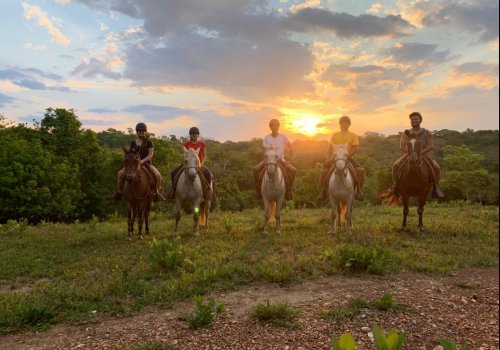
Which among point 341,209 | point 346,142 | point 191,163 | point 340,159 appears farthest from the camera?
point 341,209

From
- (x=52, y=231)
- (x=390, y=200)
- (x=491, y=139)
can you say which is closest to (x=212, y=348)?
(x=390, y=200)

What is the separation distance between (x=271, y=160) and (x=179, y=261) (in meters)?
4.35

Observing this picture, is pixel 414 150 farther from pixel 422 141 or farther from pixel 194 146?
pixel 194 146

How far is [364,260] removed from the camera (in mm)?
7578

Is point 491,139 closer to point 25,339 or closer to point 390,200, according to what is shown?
point 390,200

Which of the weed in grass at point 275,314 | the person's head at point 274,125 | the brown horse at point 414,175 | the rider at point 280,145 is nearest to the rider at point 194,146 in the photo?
the rider at point 280,145

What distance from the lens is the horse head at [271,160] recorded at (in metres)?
10.8

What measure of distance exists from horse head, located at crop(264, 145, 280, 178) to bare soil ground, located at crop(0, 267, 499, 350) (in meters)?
4.40

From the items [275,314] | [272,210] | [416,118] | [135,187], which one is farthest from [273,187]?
[275,314]

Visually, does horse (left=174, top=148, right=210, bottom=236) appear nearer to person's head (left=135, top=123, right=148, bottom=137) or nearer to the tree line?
person's head (left=135, top=123, right=148, bottom=137)

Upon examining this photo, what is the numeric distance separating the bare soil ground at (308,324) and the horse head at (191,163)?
4682mm

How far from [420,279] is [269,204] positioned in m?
5.29

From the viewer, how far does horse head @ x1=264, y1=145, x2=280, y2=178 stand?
10.8m

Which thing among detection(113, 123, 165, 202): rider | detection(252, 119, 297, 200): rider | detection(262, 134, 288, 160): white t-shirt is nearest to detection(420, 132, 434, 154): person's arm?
detection(252, 119, 297, 200): rider
